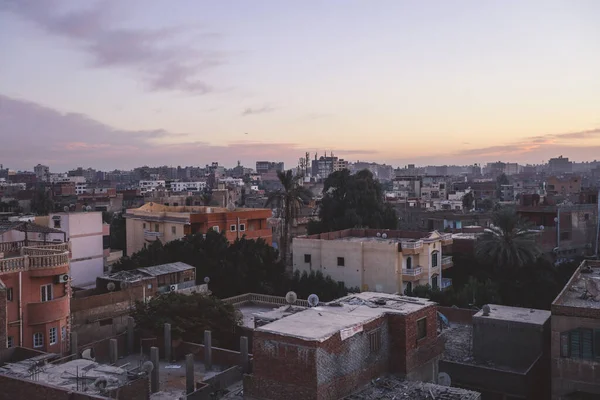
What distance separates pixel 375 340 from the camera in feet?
49.4

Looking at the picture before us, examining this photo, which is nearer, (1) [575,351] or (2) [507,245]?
(1) [575,351]

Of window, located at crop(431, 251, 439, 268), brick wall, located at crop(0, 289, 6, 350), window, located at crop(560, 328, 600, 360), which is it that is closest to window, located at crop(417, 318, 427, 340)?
window, located at crop(560, 328, 600, 360)

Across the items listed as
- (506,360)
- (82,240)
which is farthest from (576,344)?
(82,240)

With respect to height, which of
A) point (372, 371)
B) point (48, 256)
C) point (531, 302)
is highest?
point (48, 256)

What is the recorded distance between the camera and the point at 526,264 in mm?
37062

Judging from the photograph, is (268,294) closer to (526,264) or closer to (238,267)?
(238,267)

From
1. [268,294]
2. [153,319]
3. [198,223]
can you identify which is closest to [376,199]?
[198,223]

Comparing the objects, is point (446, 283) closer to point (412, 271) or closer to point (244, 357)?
point (412, 271)

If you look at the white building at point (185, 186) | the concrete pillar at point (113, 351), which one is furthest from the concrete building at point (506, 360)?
the white building at point (185, 186)

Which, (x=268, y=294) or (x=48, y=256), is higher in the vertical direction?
(x=48, y=256)

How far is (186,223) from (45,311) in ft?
73.6

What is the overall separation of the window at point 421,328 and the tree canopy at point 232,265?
1652cm

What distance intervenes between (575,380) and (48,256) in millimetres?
18619

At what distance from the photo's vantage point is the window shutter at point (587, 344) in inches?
674
